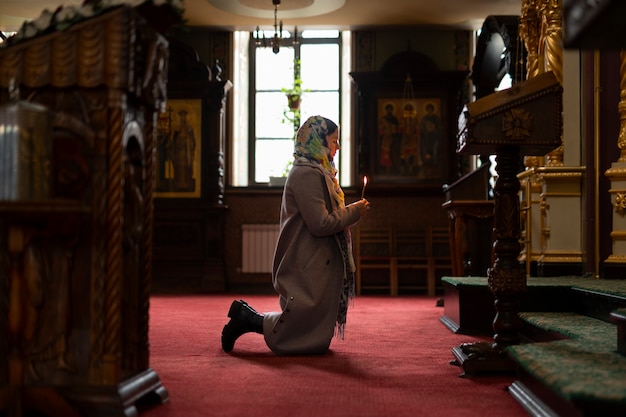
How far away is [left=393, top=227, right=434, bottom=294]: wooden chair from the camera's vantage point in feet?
31.9

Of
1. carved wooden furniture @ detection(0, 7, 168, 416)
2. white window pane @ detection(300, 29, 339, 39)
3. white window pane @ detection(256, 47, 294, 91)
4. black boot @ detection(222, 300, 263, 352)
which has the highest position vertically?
white window pane @ detection(300, 29, 339, 39)

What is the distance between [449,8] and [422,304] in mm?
3620

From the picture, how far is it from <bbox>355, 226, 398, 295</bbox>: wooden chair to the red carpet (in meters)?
4.07

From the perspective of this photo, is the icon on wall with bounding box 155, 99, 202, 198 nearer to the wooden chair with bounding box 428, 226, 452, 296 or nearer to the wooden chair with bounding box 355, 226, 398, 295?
the wooden chair with bounding box 355, 226, 398, 295

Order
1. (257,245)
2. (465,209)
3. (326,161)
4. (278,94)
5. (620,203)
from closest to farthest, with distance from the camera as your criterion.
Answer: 1. (326,161)
2. (620,203)
3. (465,209)
4. (257,245)
5. (278,94)

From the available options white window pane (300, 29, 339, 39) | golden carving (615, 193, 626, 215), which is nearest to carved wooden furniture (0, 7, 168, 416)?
golden carving (615, 193, 626, 215)

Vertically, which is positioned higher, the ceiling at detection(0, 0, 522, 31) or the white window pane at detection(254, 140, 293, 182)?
the ceiling at detection(0, 0, 522, 31)

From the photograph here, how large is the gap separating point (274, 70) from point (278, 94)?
333mm

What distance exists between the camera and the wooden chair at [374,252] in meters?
9.65

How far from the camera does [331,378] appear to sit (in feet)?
10.9

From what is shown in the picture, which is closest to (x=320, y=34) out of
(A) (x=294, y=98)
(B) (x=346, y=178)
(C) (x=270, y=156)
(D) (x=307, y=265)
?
(A) (x=294, y=98)

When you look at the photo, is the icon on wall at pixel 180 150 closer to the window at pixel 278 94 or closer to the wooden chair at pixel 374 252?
the window at pixel 278 94

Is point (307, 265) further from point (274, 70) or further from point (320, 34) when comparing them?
point (320, 34)

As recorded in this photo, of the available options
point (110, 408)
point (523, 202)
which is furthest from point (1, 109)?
point (523, 202)
